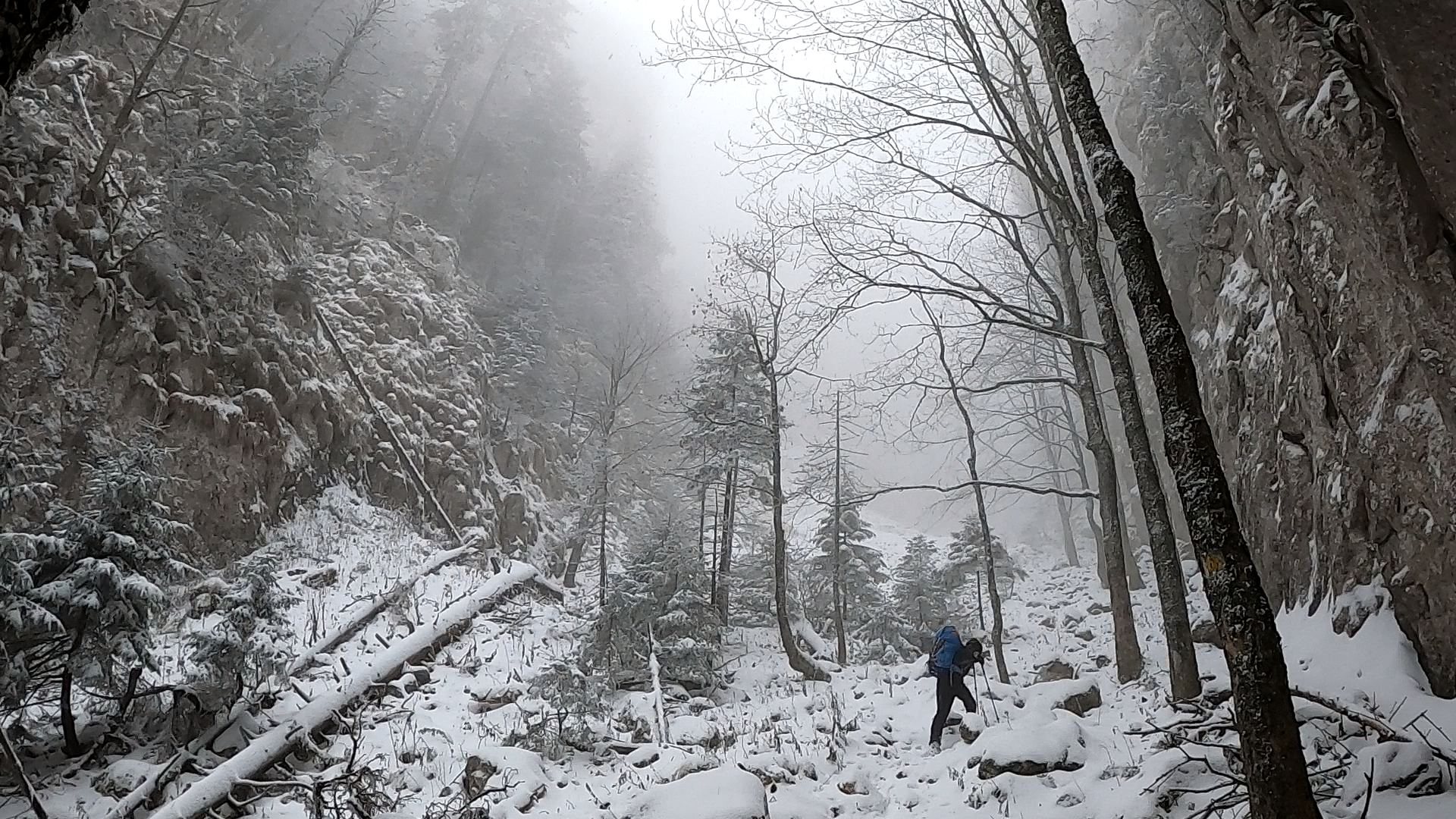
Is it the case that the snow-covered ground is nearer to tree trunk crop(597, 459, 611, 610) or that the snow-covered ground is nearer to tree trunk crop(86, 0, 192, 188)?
tree trunk crop(597, 459, 611, 610)

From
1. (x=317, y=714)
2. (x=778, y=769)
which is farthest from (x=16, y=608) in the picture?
(x=778, y=769)

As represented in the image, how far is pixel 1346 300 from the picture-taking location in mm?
5480

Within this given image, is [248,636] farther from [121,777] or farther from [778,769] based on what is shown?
[778,769]

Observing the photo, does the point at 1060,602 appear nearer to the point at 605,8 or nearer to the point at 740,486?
the point at 740,486

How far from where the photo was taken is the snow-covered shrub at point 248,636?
21.6ft

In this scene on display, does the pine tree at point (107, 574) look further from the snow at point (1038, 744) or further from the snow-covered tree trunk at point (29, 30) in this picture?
the snow at point (1038, 744)

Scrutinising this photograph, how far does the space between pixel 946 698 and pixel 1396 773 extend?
17.3ft

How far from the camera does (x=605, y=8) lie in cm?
5084

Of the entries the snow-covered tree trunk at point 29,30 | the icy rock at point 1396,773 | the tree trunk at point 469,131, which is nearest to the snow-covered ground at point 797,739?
the icy rock at point 1396,773

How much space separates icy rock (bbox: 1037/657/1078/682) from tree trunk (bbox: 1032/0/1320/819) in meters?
9.60

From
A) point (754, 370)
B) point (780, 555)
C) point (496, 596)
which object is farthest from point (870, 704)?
point (754, 370)

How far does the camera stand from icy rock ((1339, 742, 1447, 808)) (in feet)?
11.3

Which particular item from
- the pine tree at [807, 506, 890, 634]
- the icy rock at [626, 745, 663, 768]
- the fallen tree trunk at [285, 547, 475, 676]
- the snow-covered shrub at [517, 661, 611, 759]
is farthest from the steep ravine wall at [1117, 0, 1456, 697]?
the fallen tree trunk at [285, 547, 475, 676]

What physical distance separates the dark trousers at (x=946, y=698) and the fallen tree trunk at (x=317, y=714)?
6689mm
